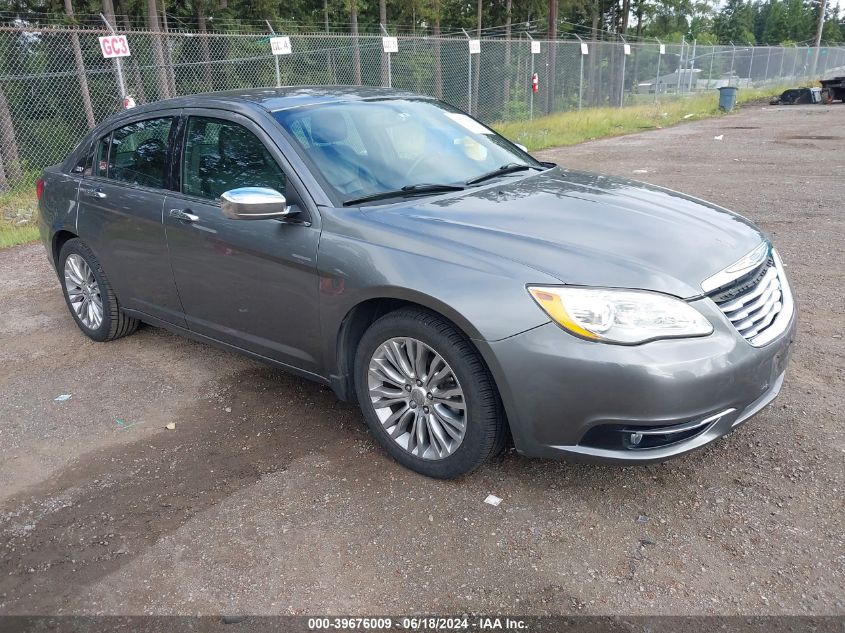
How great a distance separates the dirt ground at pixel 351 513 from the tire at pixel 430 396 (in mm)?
158

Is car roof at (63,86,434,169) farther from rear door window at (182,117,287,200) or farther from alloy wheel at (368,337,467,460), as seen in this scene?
alloy wheel at (368,337,467,460)

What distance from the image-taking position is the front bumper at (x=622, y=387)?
263cm

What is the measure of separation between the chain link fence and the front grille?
9812mm

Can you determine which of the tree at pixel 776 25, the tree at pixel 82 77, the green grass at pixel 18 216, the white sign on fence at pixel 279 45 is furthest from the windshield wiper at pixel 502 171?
the tree at pixel 776 25

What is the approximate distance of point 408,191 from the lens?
142 inches

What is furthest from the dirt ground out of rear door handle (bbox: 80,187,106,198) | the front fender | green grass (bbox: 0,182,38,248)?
green grass (bbox: 0,182,38,248)

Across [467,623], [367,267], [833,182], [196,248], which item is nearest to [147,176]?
[196,248]

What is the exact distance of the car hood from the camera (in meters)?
2.82

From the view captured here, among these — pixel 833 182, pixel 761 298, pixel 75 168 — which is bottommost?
pixel 833 182

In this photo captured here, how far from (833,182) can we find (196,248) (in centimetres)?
985

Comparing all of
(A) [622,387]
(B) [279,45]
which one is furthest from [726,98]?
(A) [622,387]

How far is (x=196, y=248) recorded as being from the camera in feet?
13.0

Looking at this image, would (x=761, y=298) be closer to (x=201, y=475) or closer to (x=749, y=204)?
(x=201, y=475)

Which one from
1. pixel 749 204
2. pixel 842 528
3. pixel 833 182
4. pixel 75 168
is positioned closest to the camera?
pixel 842 528
